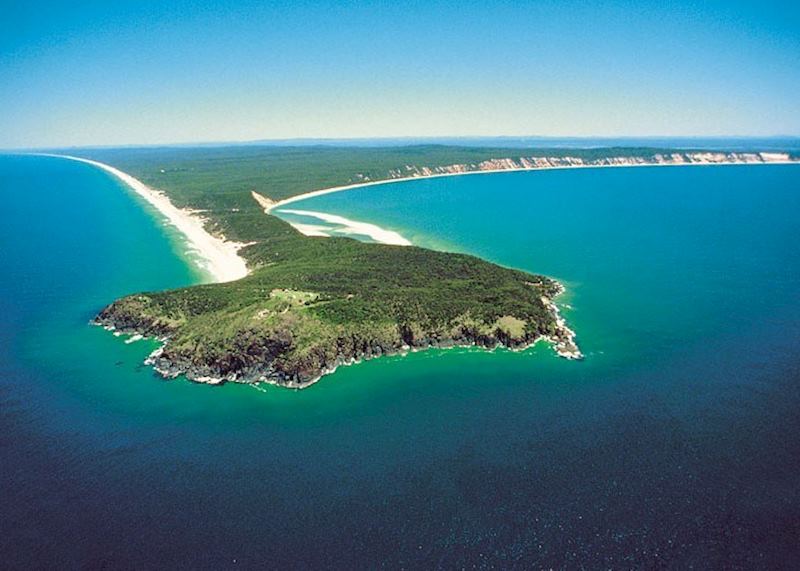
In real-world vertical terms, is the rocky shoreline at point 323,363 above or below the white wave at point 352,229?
below

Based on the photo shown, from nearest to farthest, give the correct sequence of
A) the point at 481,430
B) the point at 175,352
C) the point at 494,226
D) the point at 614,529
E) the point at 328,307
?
1. the point at 614,529
2. the point at 481,430
3. the point at 175,352
4. the point at 328,307
5. the point at 494,226

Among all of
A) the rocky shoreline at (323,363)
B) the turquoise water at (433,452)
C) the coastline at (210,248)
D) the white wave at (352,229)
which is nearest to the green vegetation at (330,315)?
the rocky shoreline at (323,363)

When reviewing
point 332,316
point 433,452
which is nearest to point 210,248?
point 332,316

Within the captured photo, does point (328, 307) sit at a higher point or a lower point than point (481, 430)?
higher

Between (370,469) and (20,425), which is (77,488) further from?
(370,469)

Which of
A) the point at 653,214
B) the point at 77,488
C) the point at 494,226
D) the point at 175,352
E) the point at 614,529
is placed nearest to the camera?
the point at 614,529

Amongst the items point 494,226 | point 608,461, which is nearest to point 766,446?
point 608,461

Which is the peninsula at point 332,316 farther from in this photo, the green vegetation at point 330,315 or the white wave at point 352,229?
the white wave at point 352,229

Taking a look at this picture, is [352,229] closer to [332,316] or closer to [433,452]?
[332,316]
